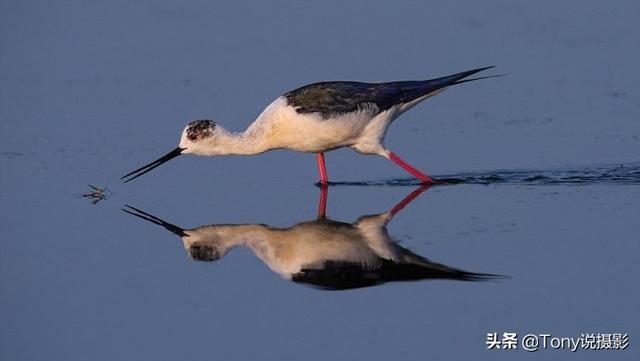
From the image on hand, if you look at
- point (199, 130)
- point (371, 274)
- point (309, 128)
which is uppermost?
point (199, 130)

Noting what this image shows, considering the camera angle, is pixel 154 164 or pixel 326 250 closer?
pixel 326 250

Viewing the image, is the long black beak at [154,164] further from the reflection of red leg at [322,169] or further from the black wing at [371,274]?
the black wing at [371,274]

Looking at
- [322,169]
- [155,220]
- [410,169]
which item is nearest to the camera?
[155,220]

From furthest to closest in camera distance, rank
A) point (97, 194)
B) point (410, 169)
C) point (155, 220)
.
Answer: point (410, 169) < point (97, 194) < point (155, 220)

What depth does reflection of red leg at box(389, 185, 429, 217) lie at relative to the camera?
36.0ft

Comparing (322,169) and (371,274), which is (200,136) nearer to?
(322,169)

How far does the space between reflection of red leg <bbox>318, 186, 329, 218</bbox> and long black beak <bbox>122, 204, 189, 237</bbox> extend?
115 centimetres

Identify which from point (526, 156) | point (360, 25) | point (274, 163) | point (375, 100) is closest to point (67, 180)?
point (274, 163)

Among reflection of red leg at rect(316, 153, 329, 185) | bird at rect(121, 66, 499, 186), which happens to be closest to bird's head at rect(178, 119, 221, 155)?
bird at rect(121, 66, 499, 186)

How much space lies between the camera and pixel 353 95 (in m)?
12.1

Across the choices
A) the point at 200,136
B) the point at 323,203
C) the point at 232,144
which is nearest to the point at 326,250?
the point at 323,203

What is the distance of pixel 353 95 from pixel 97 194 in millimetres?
2405

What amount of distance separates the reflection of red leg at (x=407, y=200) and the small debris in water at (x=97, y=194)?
2.51 m

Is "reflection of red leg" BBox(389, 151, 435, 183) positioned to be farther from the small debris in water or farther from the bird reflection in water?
the small debris in water
